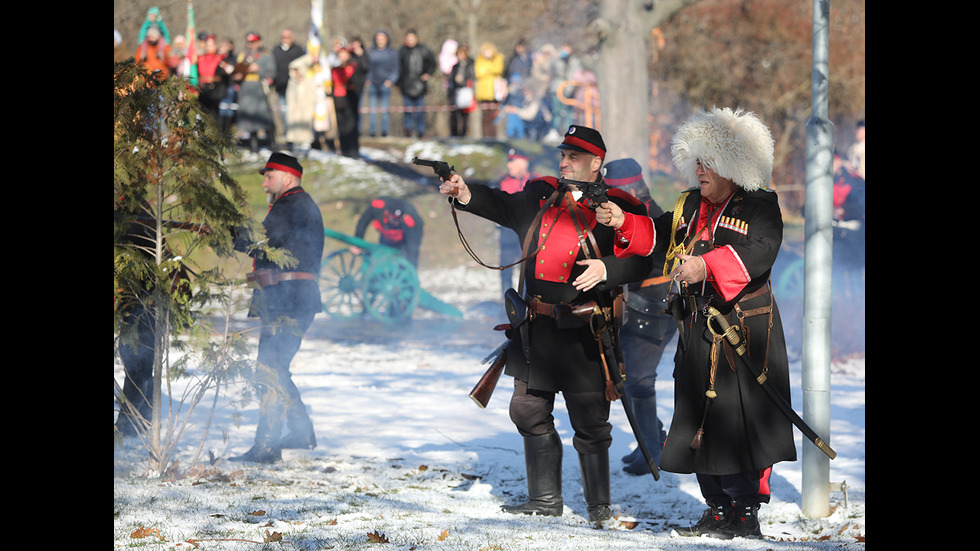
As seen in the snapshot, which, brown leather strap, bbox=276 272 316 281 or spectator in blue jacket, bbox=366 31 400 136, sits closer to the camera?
brown leather strap, bbox=276 272 316 281

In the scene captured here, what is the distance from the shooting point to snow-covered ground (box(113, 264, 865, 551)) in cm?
453

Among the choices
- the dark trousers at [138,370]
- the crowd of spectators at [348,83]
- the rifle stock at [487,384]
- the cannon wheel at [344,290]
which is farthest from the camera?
the crowd of spectators at [348,83]

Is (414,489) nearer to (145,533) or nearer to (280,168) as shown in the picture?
(145,533)

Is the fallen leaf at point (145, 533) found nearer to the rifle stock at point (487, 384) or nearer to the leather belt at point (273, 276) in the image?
the rifle stock at point (487, 384)

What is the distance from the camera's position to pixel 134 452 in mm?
6070

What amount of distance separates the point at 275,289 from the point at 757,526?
3152 millimetres

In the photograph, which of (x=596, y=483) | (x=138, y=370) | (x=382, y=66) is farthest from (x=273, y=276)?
(x=382, y=66)

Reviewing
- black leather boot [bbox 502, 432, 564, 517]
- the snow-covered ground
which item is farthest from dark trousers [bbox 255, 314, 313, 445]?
black leather boot [bbox 502, 432, 564, 517]

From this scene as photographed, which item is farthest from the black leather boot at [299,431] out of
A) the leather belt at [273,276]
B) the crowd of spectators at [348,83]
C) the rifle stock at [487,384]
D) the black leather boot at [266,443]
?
the crowd of spectators at [348,83]

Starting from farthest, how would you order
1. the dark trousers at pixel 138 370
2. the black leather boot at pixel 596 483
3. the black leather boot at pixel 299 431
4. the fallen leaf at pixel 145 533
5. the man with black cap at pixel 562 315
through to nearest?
1. the black leather boot at pixel 299 431
2. the dark trousers at pixel 138 370
3. the black leather boot at pixel 596 483
4. the man with black cap at pixel 562 315
5. the fallen leaf at pixel 145 533

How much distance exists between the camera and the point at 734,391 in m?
4.62

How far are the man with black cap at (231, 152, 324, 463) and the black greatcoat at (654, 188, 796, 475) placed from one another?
235 centimetres

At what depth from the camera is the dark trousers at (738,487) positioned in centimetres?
470

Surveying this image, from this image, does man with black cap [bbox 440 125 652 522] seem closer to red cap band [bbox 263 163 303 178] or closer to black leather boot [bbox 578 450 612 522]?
black leather boot [bbox 578 450 612 522]
